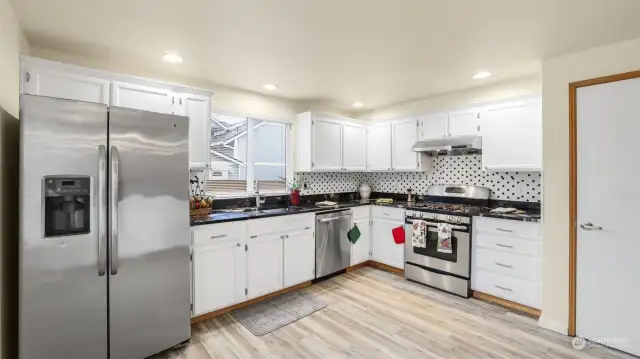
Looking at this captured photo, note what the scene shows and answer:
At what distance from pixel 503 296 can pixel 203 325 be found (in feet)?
9.69

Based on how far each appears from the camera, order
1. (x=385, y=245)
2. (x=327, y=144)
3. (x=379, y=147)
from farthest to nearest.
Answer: (x=379, y=147) → (x=327, y=144) → (x=385, y=245)

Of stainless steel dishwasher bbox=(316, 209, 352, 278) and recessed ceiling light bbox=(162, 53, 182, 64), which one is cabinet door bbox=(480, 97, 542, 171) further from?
recessed ceiling light bbox=(162, 53, 182, 64)

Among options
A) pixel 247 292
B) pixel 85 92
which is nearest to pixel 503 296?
pixel 247 292

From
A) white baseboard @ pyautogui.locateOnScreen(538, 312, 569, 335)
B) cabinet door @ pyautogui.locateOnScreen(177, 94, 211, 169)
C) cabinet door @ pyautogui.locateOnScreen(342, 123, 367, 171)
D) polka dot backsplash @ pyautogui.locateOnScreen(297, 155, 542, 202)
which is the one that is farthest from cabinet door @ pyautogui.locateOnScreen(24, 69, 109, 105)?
white baseboard @ pyautogui.locateOnScreen(538, 312, 569, 335)

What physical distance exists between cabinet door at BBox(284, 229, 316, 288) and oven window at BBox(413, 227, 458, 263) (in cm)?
130

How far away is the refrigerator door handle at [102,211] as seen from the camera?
1.94 m

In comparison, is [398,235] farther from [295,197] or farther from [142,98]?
[142,98]

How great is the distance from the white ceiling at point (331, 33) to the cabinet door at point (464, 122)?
547 mm

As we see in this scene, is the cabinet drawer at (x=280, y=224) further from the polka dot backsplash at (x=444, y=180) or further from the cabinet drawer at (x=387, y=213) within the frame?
the cabinet drawer at (x=387, y=213)

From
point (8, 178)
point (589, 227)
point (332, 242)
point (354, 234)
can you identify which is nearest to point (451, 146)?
point (589, 227)

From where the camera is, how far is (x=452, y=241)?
3.41m

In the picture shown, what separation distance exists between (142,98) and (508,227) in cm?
367

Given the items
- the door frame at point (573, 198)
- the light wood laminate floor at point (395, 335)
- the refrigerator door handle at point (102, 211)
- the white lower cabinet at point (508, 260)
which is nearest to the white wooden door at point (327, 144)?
the light wood laminate floor at point (395, 335)

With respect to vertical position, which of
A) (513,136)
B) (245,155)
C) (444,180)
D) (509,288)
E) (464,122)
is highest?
(464,122)
